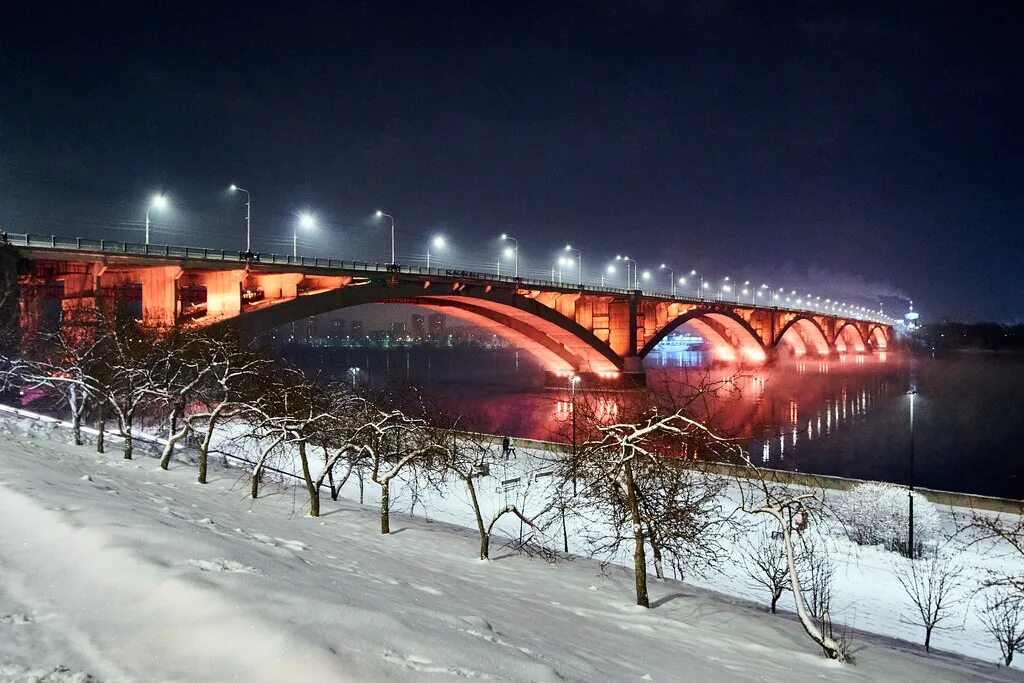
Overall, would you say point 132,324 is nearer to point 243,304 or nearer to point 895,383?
point 243,304

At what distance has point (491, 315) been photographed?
6500 cm

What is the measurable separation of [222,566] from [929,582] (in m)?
15.8

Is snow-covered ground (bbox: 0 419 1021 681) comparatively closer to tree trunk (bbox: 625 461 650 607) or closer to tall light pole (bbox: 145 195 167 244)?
tree trunk (bbox: 625 461 650 607)

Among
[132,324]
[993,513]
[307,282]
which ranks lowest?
[993,513]

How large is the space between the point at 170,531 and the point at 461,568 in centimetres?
628

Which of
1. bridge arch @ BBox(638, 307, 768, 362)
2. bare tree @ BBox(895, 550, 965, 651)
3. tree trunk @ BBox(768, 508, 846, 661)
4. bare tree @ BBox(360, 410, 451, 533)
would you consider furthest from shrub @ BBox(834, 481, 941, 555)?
bridge arch @ BBox(638, 307, 768, 362)

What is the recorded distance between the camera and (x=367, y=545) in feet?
43.6

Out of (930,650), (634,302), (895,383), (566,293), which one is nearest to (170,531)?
(930,650)

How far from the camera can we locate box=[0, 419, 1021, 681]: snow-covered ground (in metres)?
5.02

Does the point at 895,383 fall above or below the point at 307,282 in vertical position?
below

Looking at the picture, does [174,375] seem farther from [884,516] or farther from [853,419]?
[853,419]

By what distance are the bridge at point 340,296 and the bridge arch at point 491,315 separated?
100 mm

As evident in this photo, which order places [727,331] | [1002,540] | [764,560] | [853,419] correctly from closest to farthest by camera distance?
[764,560] → [1002,540] → [853,419] → [727,331]

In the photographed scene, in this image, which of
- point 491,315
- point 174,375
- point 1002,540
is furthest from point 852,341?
point 174,375
